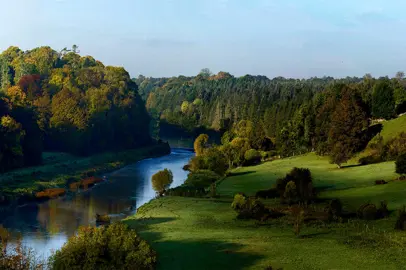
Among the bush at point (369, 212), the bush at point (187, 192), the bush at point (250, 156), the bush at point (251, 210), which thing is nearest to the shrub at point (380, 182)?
the bush at point (369, 212)

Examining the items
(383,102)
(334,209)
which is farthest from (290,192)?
(383,102)

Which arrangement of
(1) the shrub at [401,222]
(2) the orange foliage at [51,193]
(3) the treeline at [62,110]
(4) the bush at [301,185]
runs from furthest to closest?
(3) the treeline at [62,110] → (2) the orange foliage at [51,193] → (4) the bush at [301,185] → (1) the shrub at [401,222]

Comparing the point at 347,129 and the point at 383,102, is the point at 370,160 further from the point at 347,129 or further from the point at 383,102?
the point at 383,102

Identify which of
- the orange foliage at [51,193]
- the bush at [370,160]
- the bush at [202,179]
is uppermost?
the bush at [370,160]

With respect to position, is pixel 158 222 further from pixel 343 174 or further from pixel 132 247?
pixel 343 174

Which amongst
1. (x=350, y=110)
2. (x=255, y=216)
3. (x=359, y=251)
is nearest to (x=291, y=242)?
(x=359, y=251)

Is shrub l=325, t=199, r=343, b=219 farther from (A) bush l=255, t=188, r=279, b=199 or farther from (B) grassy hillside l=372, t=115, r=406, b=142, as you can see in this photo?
(B) grassy hillside l=372, t=115, r=406, b=142

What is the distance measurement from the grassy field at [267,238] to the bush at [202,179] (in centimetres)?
1577

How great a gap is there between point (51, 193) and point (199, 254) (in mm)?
55263

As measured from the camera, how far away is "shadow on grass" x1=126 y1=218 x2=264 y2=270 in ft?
127

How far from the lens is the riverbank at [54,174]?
283 ft

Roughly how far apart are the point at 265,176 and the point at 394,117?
3538cm

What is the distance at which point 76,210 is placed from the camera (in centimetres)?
7819

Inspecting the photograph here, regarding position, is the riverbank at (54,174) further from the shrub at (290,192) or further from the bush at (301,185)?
the shrub at (290,192)
